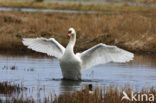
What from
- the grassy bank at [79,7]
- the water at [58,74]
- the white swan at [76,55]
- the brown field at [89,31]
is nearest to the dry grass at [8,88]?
the water at [58,74]

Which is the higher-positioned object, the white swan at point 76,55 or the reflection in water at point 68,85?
the white swan at point 76,55

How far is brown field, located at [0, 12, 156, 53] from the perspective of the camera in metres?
24.9

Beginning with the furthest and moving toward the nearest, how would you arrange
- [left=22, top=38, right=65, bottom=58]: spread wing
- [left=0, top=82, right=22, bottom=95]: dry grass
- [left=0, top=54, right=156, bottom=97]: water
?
[left=22, top=38, right=65, bottom=58]: spread wing → [left=0, top=54, right=156, bottom=97]: water → [left=0, top=82, right=22, bottom=95]: dry grass

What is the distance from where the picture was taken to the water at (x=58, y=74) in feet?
52.1

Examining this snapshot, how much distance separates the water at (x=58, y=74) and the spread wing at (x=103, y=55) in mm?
612

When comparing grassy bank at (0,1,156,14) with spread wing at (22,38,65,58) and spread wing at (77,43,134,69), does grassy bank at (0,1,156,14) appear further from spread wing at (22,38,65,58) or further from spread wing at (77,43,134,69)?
spread wing at (77,43,134,69)

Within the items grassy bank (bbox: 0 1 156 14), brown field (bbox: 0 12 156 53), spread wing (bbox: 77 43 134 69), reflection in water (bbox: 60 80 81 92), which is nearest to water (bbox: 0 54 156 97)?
reflection in water (bbox: 60 80 81 92)

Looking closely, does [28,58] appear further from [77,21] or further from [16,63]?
[77,21]

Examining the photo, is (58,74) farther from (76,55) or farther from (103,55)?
(103,55)

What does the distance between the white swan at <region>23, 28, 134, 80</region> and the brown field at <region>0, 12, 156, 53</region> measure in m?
6.26

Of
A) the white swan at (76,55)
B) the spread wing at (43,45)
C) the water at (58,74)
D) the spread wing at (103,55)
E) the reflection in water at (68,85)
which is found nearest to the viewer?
the reflection in water at (68,85)

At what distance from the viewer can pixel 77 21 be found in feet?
92.0

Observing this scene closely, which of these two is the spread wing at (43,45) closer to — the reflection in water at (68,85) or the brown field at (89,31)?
the reflection in water at (68,85)

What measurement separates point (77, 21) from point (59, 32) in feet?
4.98
